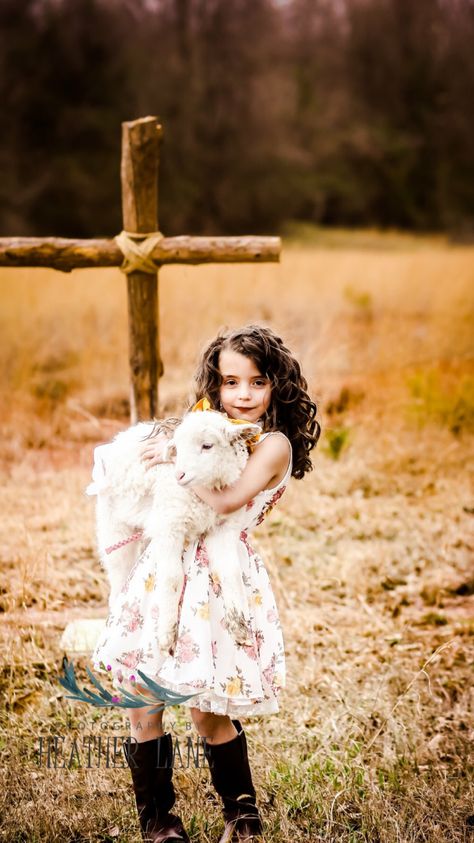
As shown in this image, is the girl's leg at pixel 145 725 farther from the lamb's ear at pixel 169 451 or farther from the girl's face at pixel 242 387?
the girl's face at pixel 242 387

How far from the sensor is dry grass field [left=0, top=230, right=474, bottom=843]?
212 cm

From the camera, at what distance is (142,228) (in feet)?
9.57

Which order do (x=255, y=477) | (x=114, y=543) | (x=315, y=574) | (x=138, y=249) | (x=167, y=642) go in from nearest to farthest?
(x=167, y=642)
(x=255, y=477)
(x=114, y=543)
(x=138, y=249)
(x=315, y=574)

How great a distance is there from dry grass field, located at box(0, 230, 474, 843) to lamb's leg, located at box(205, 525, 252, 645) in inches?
25.0

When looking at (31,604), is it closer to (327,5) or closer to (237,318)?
(237,318)

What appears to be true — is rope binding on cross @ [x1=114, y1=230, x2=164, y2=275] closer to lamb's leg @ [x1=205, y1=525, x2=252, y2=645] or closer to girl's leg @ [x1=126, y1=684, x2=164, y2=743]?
lamb's leg @ [x1=205, y1=525, x2=252, y2=645]

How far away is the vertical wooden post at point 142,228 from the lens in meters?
2.87

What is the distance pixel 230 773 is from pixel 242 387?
0.99 meters

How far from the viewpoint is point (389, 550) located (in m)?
3.91

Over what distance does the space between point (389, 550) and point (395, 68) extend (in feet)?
86.6

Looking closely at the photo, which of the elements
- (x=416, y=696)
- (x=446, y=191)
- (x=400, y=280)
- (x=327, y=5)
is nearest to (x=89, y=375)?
(x=416, y=696)

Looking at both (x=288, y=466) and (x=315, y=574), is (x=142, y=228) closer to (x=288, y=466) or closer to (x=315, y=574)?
(x=288, y=466)

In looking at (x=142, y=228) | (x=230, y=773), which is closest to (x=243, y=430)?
(x=230, y=773)

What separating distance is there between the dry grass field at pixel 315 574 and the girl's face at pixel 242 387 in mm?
856
